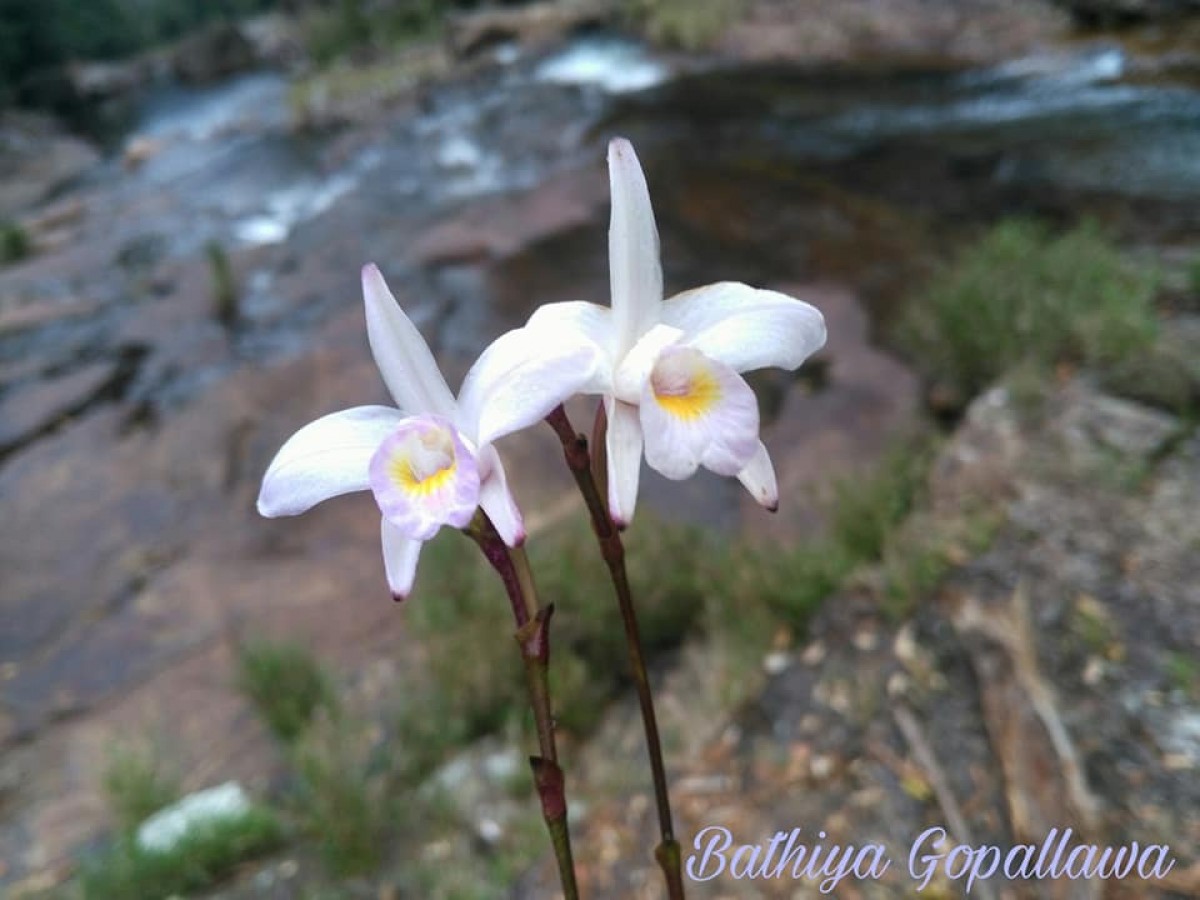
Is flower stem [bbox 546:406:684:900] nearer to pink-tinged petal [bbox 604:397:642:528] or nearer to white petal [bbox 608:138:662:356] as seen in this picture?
pink-tinged petal [bbox 604:397:642:528]

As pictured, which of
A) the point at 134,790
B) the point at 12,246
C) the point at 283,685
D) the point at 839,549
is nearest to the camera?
the point at 134,790

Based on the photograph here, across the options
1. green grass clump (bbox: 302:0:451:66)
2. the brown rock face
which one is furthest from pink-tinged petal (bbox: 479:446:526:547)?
green grass clump (bbox: 302:0:451:66)

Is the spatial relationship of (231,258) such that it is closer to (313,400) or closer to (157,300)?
(157,300)

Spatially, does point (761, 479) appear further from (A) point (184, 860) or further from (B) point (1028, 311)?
(B) point (1028, 311)

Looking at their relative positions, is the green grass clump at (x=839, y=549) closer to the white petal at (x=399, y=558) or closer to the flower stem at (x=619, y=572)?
the flower stem at (x=619, y=572)

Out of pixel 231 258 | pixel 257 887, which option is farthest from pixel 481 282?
pixel 257 887

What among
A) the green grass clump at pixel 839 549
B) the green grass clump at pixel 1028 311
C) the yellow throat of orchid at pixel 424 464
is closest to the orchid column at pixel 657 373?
the yellow throat of orchid at pixel 424 464

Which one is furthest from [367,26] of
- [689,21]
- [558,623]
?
[558,623]
